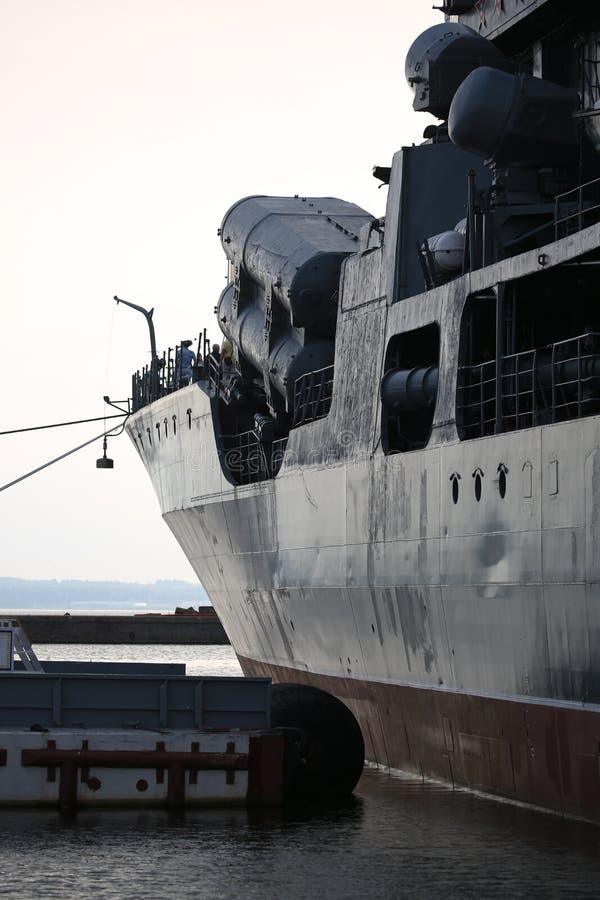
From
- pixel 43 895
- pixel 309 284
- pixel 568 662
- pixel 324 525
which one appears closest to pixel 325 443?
pixel 324 525

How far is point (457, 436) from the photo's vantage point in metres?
21.4

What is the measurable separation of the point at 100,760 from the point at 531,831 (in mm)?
5114

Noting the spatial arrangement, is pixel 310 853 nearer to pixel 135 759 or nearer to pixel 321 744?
pixel 135 759

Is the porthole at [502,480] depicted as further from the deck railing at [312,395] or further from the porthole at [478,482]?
the deck railing at [312,395]

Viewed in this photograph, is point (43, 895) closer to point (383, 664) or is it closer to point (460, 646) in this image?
point (460, 646)

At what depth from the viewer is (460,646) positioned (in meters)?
21.0

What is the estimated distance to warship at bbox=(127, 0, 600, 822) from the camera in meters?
18.8

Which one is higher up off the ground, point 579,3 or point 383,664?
point 579,3

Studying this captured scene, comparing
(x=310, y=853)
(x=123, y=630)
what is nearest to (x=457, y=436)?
(x=310, y=853)

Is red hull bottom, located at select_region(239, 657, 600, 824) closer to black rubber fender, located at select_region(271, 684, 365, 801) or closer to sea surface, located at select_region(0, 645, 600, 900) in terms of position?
sea surface, located at select_region(0, 645, 600, 900)

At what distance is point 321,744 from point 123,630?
224 feet

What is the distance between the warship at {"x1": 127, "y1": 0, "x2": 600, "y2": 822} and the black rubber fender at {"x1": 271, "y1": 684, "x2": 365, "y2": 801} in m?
1.64

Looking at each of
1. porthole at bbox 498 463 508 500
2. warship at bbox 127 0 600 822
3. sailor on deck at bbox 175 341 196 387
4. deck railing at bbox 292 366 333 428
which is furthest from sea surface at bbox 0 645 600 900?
sailor on deck at bbox 175 341 196 387

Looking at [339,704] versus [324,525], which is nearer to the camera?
[339,704]
